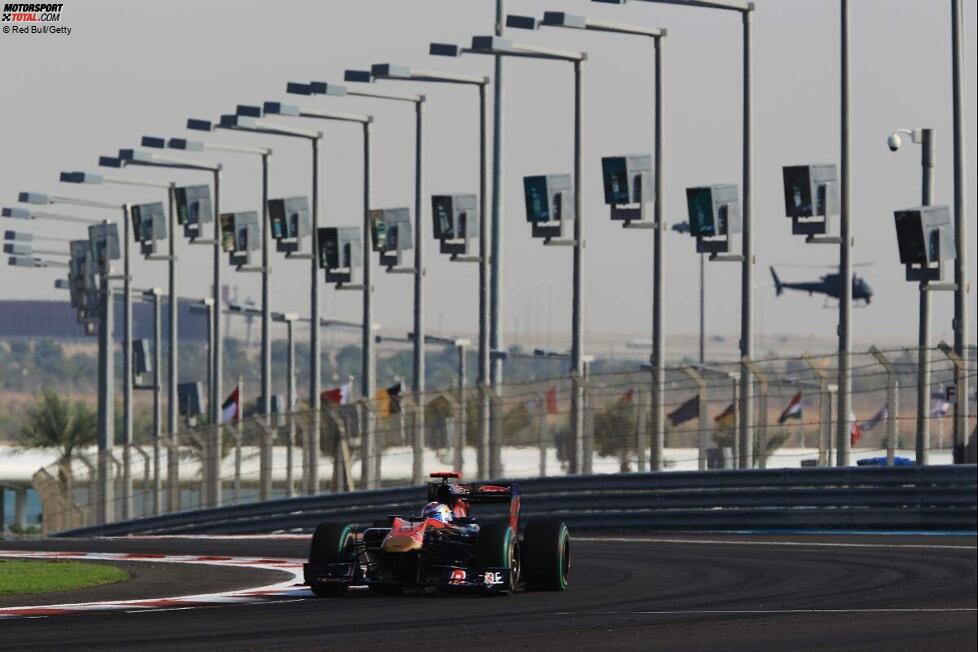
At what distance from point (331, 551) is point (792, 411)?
610 inches

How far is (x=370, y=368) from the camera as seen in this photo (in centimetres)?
4447

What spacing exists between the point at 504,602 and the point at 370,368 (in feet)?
90.1

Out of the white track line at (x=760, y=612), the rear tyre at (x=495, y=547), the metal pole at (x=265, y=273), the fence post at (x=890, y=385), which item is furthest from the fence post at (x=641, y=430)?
the metal pole at (x=265, y=273)

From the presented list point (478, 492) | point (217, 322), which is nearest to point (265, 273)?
point (217, 322)

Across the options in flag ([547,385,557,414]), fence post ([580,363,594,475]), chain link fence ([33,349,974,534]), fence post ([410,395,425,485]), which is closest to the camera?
chain link fence ([33,349,974,534])

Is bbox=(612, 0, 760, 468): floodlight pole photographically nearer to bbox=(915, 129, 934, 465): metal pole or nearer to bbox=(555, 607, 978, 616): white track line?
bbox=(915, 129, 934, 465): metal pole

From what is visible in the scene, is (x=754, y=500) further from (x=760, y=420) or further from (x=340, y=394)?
(x=340, y=394)

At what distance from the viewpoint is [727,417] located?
2934 centimetres

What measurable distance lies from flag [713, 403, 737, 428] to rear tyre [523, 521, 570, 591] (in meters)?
10.9

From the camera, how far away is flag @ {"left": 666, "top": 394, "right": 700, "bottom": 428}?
28.8m

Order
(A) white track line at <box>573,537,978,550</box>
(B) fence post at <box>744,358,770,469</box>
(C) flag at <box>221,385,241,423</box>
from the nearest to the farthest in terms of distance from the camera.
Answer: (A) white track line at <box>573,537,978,550</box>
(B) fence post at <box>744,358,770,469</box>
(C) flag at <box>221,385,241,423</box>

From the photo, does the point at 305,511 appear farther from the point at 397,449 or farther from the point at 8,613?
the point at 8,613

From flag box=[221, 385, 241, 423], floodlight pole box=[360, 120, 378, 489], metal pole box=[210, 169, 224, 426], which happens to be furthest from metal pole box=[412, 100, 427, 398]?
flag box=[221, 385, 241, 423]

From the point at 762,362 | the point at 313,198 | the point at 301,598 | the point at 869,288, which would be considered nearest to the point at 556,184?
the point at 762,362
